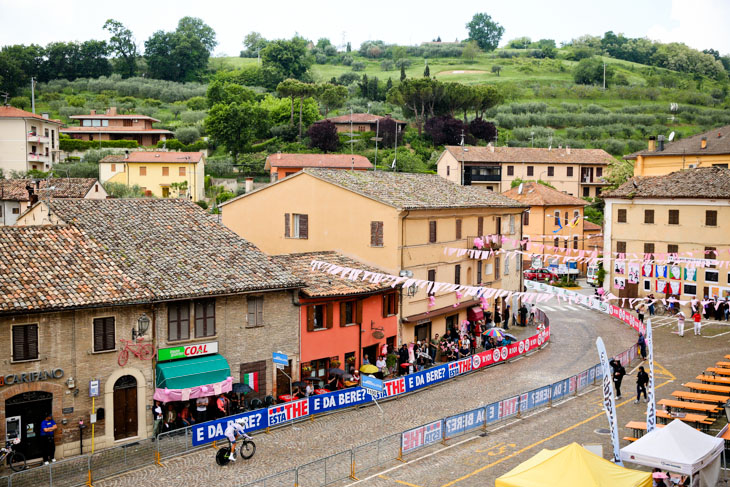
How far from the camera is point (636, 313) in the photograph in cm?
4919

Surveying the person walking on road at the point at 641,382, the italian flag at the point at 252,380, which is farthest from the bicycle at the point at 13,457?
the person walking on road at the point at 641,382

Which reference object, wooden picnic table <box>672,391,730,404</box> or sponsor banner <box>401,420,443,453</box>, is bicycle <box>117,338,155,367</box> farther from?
wooden picnic table <box>672,391,730,404</box>

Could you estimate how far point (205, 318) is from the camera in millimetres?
26938

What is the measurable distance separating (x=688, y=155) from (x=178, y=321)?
50.9m

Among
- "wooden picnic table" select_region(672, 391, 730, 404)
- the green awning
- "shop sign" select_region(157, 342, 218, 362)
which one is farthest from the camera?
"wooden picnic table" select_region(672, 391, 730, 404)

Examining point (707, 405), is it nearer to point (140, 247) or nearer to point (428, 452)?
point (428, 452)

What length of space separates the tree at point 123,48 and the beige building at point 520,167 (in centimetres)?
10084

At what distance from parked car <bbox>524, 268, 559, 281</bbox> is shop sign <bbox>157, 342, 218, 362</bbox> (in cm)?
4218

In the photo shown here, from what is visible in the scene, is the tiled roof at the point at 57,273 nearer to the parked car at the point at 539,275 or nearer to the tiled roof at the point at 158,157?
the parked car at the point at 539,275

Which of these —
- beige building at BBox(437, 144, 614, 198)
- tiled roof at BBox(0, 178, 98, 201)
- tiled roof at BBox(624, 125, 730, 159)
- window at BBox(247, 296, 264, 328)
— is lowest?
window at BBox(247, 296, 264, 328)

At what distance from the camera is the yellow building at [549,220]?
67.4 m

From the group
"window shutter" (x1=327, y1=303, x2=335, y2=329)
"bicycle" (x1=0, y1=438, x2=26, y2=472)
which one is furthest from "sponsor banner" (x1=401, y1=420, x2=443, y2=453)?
"bicycle" (x1=0, y1=438, x2=26, y2=472)

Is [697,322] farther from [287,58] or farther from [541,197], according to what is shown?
[287,58]

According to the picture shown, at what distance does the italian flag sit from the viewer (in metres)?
28.2
